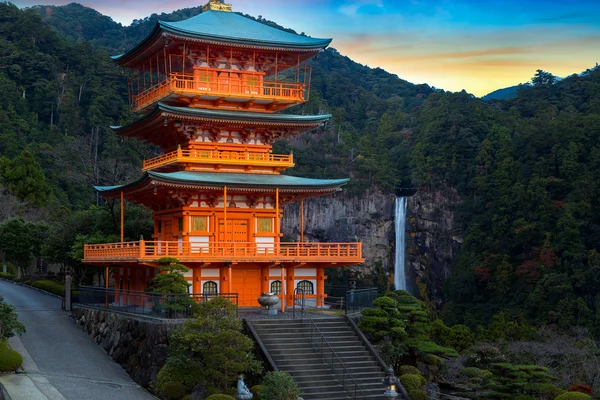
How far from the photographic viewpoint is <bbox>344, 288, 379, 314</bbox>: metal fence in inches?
Answer: 1196

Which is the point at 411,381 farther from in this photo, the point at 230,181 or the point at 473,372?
the point at 230,181

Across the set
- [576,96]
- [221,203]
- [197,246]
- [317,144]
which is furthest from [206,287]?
[576,96]

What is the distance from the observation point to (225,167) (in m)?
34.7

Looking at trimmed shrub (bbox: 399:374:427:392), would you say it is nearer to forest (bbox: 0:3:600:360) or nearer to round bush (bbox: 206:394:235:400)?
round bush (bbox: 206:394:235:400)

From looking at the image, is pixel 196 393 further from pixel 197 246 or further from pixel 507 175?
pixel 507 175

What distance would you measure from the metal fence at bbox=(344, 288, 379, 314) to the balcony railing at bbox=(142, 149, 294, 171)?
6.51 meters

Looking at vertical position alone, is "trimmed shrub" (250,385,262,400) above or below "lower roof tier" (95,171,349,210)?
below

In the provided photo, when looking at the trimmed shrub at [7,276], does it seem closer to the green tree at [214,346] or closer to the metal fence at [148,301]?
the metal fence at [148,301]

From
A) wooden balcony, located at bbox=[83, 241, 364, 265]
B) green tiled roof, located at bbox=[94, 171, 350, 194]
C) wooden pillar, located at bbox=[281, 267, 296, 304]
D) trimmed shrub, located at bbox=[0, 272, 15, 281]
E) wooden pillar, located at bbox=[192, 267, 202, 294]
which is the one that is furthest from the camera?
trimmed shrub, located at bbox=[0, 272, 15, 281]

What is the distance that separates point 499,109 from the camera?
100 m

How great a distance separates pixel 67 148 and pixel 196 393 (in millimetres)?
52030

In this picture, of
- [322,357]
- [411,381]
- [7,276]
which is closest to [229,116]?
[322,357]

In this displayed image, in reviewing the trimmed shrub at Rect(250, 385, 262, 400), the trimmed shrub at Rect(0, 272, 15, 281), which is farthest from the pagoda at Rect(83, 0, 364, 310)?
the trimmed shrub at Rect(0, 272, 15, 281)

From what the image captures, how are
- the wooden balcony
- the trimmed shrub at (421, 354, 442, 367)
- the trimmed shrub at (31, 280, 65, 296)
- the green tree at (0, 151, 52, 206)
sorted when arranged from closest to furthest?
the trimmed shrub at (421, 354, 442, 367), the wooden balcony, the trimmed shrub at (31, 280, 65, 296), the green tree at (0, 151, 52, 206)
